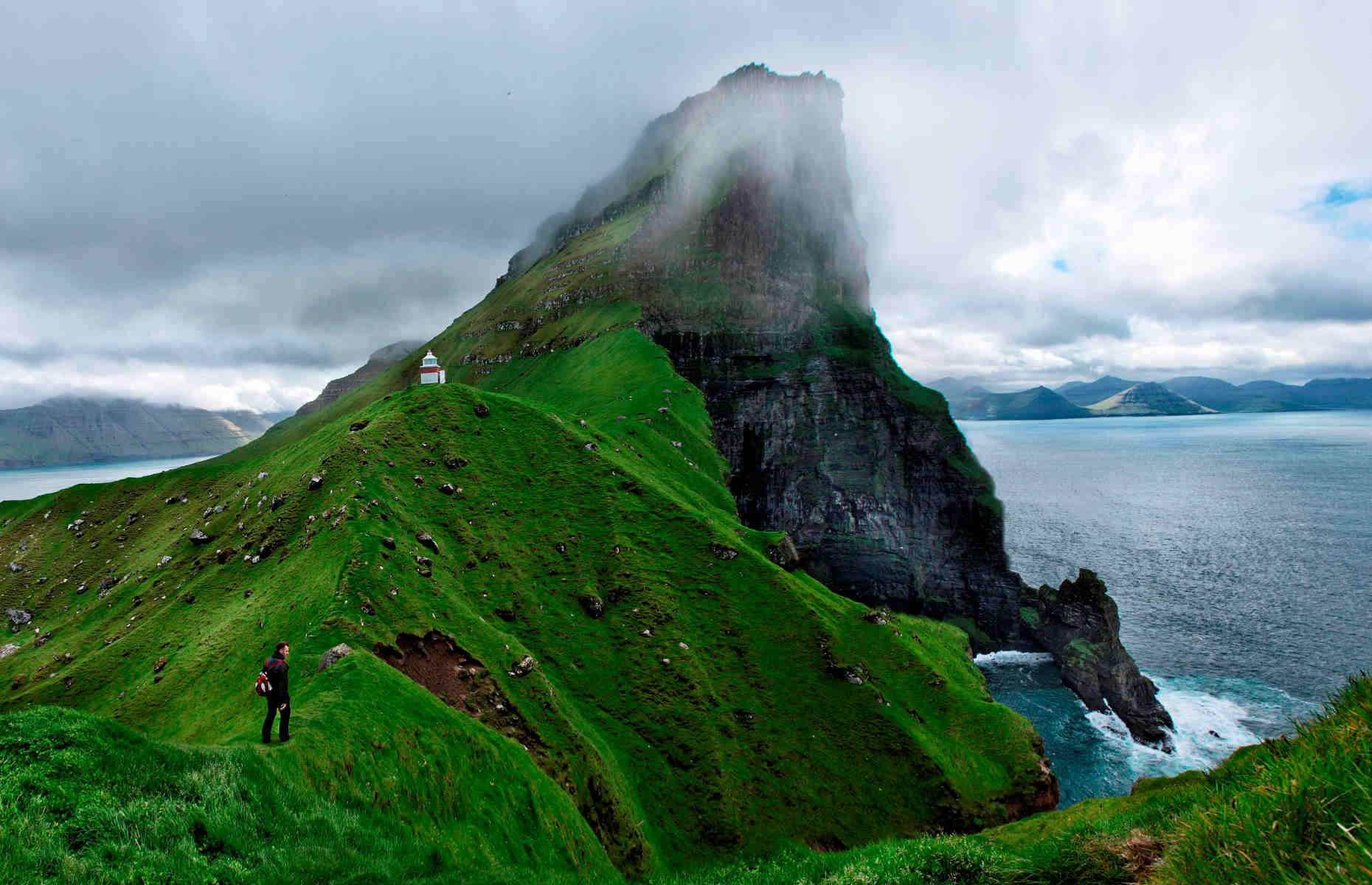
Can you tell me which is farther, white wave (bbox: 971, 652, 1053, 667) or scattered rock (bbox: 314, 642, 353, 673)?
white wave (bbox: 971, 652, 1053, 667)

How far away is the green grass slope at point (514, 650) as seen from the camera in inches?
981

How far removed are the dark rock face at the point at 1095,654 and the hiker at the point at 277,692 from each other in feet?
320

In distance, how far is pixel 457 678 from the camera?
105 feet

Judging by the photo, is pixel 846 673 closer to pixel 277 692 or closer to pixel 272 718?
pixel 272 718

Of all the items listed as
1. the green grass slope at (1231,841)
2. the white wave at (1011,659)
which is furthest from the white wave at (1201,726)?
the green grass slope at (1231,841)

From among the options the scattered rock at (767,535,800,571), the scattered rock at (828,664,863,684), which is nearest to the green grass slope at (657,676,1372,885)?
the scattered rock at (828,664,863,684)

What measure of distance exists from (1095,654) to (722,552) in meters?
69.3

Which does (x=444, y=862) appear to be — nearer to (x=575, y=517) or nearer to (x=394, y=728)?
(x=394, y=728)

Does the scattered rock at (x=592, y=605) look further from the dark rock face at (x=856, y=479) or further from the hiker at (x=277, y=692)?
the dark rock face at (x=856, y=479)

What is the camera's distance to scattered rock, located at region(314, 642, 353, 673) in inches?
1005

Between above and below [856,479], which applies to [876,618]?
below

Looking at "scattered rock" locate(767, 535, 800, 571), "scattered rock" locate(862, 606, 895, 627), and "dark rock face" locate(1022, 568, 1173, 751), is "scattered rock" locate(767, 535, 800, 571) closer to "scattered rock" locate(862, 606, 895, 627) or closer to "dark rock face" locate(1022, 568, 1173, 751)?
"scattered rock" locate(862, 606, 895, 627)

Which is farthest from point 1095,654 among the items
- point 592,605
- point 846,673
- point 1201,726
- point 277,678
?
point 277,678

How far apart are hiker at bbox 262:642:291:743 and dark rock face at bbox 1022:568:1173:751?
3840 inches
